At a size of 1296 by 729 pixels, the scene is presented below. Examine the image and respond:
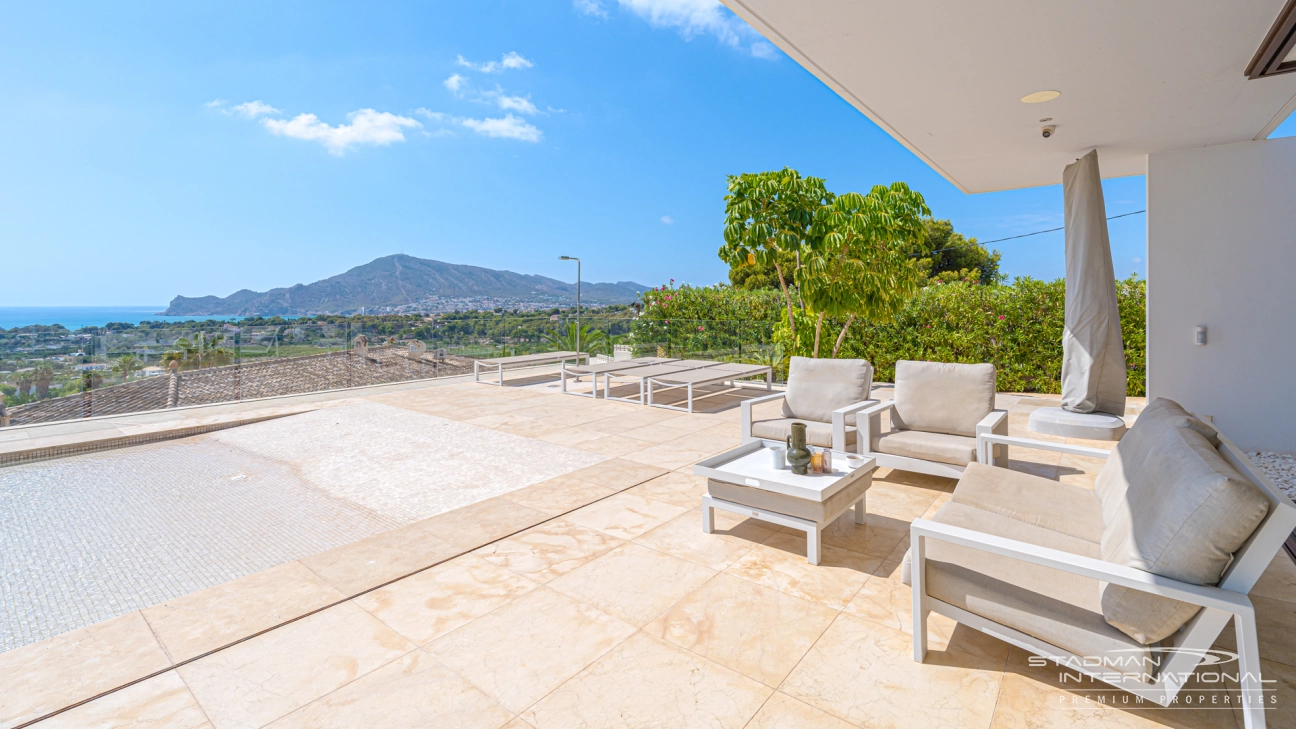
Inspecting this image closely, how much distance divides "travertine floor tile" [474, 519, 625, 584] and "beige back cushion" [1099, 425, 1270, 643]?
2105 mm

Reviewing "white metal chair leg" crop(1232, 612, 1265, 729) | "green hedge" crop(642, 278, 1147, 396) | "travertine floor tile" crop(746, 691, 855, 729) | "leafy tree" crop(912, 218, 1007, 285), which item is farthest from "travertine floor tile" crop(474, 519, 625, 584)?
"leafy tree" crop(912, 218, 1007, 285)

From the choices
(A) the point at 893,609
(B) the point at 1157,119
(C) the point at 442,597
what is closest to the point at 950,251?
(B) the point at 1157,119

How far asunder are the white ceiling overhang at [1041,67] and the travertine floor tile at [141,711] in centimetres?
348

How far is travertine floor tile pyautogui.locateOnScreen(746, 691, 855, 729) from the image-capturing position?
5.62 feet

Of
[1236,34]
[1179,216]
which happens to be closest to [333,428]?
[1236,34]

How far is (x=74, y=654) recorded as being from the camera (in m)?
2.17

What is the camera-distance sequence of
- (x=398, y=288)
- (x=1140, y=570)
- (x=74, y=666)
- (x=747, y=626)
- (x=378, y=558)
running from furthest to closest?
(x=398, y=288) → (x=378, y=558) → (x=747, y=626) → (x=74, y=666) → (x=1140, y=570)

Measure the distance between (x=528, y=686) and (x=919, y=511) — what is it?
2.60 m

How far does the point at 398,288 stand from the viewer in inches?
1624

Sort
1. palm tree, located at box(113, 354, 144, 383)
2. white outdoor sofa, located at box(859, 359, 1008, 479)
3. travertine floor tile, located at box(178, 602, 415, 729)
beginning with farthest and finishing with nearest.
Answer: palm tree, located at box(113, 354, 144, 383) < white outdoor sofa, located at box(859, 359, 1008, 479) < travertine floor tile, located at box(178, 602, 415, 729)

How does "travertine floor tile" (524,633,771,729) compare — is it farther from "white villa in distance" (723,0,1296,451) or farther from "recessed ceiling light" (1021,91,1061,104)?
"recessed ceiling light" (1021,91,1061,104)

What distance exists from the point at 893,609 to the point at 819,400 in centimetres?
233

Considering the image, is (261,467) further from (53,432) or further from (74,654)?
(53,432)

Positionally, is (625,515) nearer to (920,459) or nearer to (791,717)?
(791,717)
